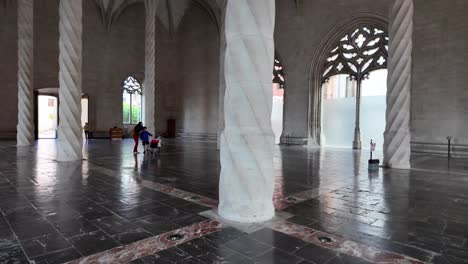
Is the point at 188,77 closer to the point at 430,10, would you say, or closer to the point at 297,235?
the point at 430,10

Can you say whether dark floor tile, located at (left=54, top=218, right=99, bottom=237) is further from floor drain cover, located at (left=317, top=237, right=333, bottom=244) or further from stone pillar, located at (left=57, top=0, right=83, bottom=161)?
stone pillar, located at (left=57, top=0, right=83, bottom=161)

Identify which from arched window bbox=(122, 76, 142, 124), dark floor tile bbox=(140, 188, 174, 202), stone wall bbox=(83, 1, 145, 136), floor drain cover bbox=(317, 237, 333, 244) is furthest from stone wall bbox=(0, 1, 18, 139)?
floor drain cover bbox=(317, 237, 333, 244)

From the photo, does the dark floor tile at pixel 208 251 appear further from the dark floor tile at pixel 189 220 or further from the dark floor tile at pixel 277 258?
the dark floor tile at pixel 189 220

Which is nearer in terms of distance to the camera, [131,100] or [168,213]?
[168,213]

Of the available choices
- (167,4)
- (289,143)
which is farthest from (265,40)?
(167,4)

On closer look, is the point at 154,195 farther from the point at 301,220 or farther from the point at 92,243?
the point at 301,220

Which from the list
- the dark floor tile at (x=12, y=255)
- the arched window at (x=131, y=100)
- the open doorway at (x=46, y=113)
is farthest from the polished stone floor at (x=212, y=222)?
the open doorway at (x=46, y=113)

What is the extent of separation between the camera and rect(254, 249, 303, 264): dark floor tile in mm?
2641

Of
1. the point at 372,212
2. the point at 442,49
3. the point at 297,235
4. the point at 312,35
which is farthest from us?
the point at 312,35

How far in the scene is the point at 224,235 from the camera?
327 centimetres

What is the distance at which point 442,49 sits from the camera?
1252 centimetres

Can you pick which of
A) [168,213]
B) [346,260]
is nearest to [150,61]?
[168,213]

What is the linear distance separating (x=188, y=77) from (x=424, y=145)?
16056mm

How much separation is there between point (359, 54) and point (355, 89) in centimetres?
208
